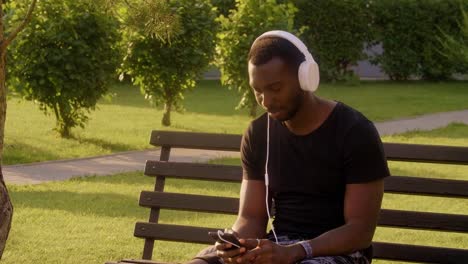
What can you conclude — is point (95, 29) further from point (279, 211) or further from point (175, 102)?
point (279, 211)

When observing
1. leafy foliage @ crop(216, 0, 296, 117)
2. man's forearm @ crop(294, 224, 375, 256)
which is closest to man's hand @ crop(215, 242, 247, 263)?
man's forearm @ crop(294, 224, 375, 256)

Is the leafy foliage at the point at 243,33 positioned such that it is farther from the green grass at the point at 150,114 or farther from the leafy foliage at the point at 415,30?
the leafy foliage at the point at 415,30

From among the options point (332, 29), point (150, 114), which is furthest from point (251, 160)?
point (332, 29)

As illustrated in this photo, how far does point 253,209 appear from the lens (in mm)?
4488

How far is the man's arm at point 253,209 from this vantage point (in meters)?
4.48

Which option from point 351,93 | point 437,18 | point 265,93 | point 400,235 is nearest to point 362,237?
point 265,93

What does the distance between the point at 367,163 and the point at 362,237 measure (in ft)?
0.95

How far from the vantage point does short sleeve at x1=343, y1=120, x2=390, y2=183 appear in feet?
13.8

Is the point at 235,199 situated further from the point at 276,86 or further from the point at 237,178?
the point at 276,86

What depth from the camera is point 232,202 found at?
5.19m

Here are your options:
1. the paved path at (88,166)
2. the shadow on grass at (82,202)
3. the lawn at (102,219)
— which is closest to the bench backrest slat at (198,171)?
the lawn at (102,219)

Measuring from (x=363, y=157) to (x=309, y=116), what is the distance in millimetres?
282

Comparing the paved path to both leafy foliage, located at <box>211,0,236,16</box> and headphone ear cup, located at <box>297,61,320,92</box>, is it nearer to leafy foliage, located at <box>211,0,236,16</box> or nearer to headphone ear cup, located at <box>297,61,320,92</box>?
headphone ear cup, located at <box>297,61,320,92</box>

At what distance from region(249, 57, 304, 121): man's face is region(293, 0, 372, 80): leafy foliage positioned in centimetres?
2161
